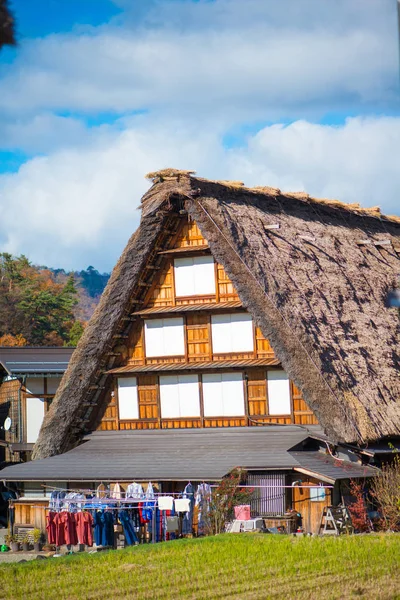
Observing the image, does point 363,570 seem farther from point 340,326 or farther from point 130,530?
point 340,326

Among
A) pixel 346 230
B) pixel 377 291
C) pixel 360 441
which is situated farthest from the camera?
pixel 346 230

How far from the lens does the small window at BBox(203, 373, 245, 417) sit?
74.6 feet

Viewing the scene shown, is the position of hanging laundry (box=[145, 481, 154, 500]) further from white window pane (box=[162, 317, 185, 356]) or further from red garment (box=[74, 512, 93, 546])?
white window pane (box=[162, 317, 185, 356])

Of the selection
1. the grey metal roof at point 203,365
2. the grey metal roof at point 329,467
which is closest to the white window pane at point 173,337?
the grey metal roof at point 203,365

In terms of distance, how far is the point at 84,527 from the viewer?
2061cm

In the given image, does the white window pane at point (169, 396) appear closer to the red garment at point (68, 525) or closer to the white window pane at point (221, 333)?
the white window pane at point (221, 333)

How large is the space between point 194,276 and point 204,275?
0.28 metres

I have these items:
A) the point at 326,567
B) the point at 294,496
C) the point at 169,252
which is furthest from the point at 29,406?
the point at 326,567

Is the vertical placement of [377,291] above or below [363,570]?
above

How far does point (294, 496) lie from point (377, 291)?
6747 millimetres

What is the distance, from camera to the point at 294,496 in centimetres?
2070

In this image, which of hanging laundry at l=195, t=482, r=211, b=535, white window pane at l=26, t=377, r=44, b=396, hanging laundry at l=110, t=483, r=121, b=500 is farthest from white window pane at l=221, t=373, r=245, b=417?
white window pane at l=26, t=377, r=44, b=396

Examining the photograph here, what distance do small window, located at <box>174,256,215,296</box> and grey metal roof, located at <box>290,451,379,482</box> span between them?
478 centimetres

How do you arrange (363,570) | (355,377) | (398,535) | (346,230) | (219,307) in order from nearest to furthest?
(363,570) < (398,535) < (355,377) < (219,307) < (346,230)
